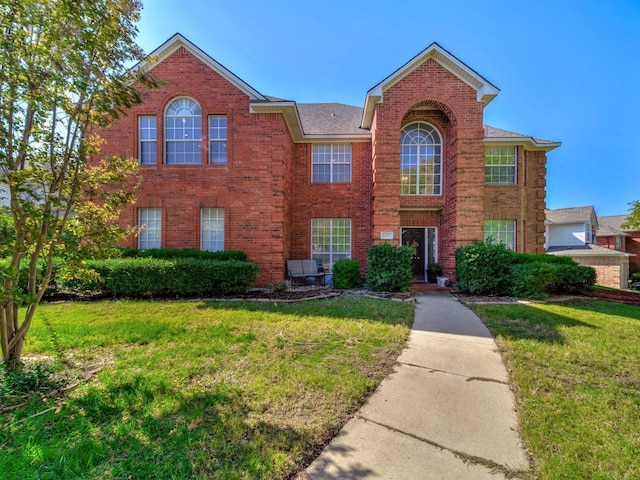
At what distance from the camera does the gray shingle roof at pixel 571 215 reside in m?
22.3

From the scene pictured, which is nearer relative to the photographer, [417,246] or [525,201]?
[417,246]

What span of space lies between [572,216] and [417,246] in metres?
20.4

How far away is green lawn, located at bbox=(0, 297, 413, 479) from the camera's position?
2129 millimetres

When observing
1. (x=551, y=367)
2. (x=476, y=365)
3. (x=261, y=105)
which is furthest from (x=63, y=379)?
(x=261, y=105)

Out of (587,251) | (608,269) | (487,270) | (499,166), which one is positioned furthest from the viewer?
(587,251)

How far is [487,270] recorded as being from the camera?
29.5 ft

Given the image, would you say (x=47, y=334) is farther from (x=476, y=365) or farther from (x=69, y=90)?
(x=476, y=365)

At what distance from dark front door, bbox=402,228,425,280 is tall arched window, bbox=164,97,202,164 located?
367 inches

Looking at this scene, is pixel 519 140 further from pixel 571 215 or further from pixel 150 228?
pixel 571 215

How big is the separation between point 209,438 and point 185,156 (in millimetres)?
10140

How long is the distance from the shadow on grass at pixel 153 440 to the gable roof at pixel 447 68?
10.8 m

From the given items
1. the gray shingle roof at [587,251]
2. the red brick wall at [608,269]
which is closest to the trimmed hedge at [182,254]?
the gray shingle roof at [587,251]

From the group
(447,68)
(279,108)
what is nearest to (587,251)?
(447,68)

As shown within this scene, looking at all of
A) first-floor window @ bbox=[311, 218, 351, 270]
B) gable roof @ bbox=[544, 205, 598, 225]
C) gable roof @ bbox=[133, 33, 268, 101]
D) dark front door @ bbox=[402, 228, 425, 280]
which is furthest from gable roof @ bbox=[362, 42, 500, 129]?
gable roof @ bbox=[544, 205, 598, 225]
